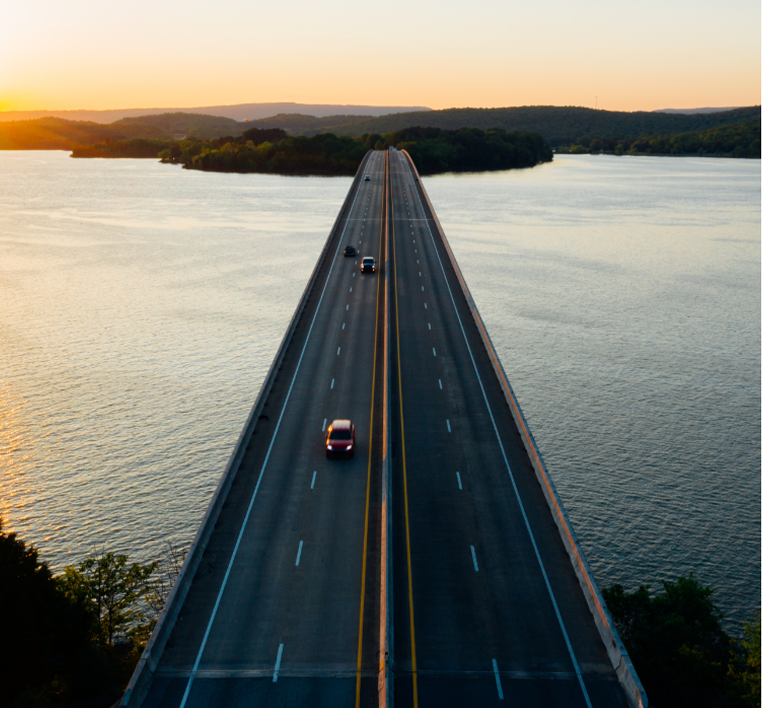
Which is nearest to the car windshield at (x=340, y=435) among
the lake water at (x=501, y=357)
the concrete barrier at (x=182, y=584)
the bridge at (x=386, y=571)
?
the bridge at (x=386, y=571)

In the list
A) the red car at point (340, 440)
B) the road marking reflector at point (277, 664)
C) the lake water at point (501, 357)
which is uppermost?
the red car at point (340, 440)

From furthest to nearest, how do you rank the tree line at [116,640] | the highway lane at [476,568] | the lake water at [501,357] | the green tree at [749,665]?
the lake water at [501,357] → the green tree at [749,665] → the tree line at [116,640] → the highway lane at [476,568]

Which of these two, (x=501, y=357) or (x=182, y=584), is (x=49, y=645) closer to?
(x=182, y=584)

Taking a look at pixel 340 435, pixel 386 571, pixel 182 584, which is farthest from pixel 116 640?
pixel 386 571

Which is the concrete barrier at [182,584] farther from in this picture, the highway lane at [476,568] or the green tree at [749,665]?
the green tree at [749,665]

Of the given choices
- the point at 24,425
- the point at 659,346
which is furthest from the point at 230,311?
the point at 659,346

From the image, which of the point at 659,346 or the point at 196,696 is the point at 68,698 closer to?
the point at 196,696
